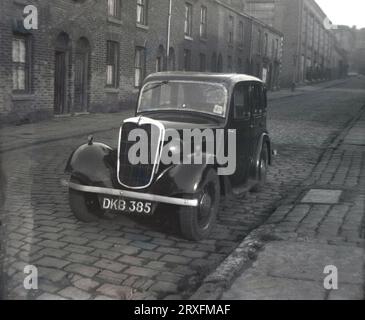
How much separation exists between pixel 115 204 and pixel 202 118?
5.44 ft

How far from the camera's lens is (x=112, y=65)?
64.5 ft

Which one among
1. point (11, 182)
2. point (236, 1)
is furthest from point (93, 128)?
point (236, 1)

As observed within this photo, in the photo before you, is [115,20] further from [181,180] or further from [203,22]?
[181,180]

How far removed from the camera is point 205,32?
28.8 meters

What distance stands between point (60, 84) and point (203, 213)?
498 inches

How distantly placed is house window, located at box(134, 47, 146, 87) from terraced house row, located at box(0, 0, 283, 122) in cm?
4

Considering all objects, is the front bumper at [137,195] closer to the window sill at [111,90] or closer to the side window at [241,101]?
the side window at [241,101]

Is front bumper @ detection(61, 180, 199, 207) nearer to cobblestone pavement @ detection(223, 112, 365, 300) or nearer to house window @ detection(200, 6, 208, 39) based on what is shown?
cobblestone pavement @ detection(223, 112, 365, 300)

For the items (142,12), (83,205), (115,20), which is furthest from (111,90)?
(83,205)


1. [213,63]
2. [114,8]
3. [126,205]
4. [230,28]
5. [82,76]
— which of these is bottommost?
[126,205]

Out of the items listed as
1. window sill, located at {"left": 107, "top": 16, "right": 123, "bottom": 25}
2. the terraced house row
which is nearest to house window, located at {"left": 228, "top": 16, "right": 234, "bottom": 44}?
the terraced house row

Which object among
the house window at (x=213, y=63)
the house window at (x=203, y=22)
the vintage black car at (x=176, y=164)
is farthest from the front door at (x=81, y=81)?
the house window at (x=213, y=63)

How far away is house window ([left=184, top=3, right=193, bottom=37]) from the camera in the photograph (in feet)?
86.2

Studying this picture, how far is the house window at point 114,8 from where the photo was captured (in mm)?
19094
